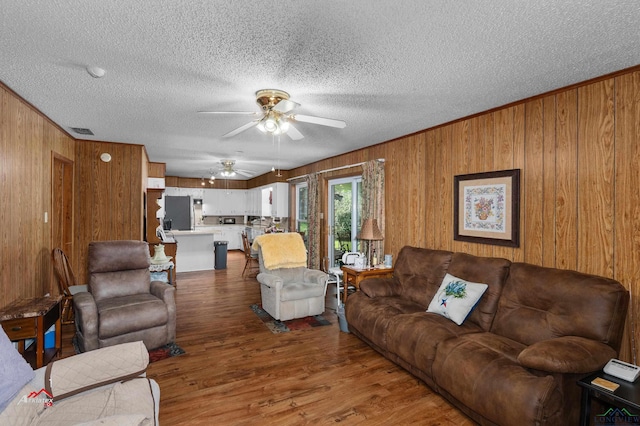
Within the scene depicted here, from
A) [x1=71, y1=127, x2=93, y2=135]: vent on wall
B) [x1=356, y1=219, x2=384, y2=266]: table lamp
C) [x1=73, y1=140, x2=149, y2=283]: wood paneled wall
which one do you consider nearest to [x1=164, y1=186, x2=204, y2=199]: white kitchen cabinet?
[x1=73, y1=140, x2=149, y2=283]: wood paneled wall

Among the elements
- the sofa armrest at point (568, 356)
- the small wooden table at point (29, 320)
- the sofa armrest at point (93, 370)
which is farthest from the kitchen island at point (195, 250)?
the sofa armrest at point (568, 356)

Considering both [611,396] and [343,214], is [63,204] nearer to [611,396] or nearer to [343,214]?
[343,214]

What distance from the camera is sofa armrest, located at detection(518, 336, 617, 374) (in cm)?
192

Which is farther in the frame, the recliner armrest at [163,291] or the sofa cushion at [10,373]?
the recliner armrest at [163,291]

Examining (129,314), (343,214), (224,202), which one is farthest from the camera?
(224,202)

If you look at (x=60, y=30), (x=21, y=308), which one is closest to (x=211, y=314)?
(x=21, y=308)

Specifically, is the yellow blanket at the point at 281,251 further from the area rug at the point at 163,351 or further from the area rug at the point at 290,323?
the area rug at the point at 163,351

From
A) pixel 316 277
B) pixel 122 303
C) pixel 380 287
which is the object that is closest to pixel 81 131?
pixel 122 303

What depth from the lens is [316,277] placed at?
455 cm

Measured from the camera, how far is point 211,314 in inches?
178

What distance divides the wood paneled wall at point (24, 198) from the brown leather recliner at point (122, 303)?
1.83 ft

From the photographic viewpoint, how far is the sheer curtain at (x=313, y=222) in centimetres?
692

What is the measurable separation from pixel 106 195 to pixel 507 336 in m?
5.84

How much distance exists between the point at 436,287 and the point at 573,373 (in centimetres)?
156
